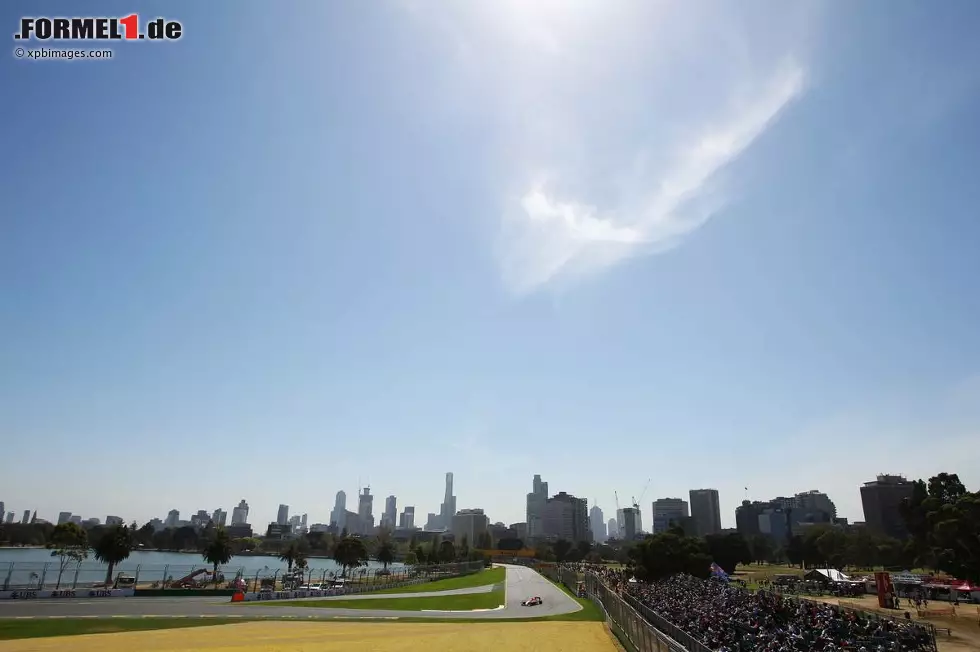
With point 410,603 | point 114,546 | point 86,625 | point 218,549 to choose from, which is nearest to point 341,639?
point 86,625

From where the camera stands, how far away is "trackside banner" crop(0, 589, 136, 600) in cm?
4867

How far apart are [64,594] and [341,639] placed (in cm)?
3784

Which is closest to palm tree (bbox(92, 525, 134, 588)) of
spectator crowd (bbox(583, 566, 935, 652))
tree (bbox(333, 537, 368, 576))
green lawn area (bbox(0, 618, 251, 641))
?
tree (bbox(333, 537, 368, 576))

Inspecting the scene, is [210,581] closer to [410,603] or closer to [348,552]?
[348,552]

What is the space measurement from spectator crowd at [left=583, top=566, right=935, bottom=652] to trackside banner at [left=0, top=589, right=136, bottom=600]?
2024 inches

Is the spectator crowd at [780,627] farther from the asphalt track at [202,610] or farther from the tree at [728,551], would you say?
the tree at [728,551]

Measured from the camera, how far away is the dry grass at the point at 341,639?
1040 inches

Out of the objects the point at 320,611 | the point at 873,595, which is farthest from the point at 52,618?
the point at 873,595

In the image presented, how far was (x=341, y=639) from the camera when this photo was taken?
30109mm

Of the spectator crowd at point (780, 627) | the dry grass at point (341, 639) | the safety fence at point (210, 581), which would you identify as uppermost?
the spectator crowd at point (780, 627)

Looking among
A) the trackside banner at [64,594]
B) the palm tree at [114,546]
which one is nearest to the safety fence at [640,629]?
the trackside banner at [64,594]

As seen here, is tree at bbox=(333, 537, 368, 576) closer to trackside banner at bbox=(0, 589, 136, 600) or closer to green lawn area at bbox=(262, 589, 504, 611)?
green lawn area at bbox=(262, 589, 504, 611)

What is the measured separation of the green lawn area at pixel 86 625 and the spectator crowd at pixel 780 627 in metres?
29.7

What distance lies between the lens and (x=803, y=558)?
126375 mm
